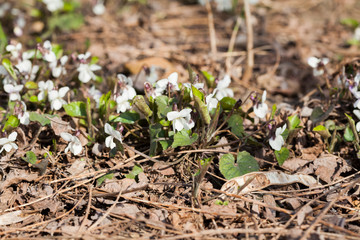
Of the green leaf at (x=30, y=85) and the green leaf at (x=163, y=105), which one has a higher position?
the green leaf at (x=163, y=105)

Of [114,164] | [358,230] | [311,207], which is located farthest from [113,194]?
[358,230]

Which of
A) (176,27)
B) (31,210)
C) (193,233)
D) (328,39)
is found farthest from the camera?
(176,27)

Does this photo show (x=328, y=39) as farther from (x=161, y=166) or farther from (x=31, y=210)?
(x=31, y=210)

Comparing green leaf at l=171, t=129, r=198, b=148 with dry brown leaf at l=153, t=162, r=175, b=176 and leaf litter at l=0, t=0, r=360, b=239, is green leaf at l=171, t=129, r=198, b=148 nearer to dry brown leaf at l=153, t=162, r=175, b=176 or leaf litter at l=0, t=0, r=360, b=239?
leaf litter at l=0, t=0, r=360, b=239

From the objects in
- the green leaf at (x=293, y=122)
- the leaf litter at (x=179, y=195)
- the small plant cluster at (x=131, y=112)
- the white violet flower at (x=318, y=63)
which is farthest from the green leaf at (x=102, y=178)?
the white violet flower at (x=318, y=63)

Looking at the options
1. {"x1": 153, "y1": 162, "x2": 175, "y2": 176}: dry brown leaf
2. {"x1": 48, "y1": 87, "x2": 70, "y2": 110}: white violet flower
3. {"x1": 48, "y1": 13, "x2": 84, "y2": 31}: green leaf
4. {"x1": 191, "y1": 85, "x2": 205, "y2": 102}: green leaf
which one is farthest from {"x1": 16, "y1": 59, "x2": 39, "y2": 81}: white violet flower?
{"x1": 48, "y1": 13, "x2": 84, "y2": 31}: green leaf

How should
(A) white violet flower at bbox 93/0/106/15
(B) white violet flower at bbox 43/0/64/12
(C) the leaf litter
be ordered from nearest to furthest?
(C) the leaf litter → (B) white violet flower at bbox 43/0/64/12 → (A) white violet flower at bbox 93/0/106/15

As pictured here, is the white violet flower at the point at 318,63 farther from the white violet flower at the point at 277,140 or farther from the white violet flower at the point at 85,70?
the white violet flower at the point at 85,70
